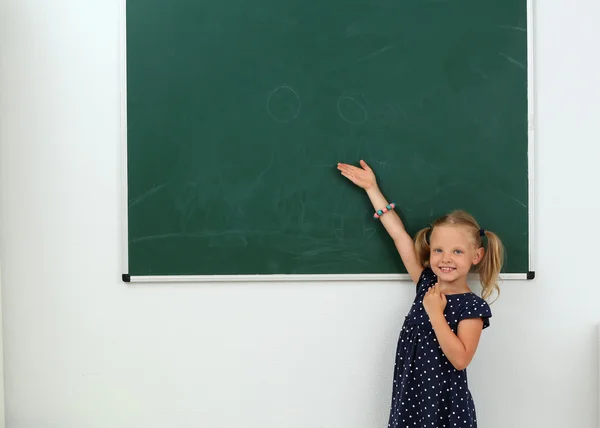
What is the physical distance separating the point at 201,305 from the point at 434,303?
0.81 metres

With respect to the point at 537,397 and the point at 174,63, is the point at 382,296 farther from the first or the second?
the point at 174,63

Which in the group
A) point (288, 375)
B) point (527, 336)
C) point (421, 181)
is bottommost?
point (288, 375)

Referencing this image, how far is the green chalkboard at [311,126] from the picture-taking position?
2041 mm

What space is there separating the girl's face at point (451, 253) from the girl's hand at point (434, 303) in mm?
60

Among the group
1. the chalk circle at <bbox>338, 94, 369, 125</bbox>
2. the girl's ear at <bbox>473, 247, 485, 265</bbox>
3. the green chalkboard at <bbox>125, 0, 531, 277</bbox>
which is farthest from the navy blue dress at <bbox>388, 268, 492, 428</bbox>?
the chalk circle at <bbox>338, 94, 369, 125</bbox>

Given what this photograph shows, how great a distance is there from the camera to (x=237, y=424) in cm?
212

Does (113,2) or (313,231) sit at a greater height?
(113,2)

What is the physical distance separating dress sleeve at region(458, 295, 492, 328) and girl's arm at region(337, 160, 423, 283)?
220 millimetres

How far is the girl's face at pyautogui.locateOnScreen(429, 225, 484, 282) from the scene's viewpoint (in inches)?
74.6

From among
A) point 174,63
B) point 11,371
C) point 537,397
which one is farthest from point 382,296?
point 11,371

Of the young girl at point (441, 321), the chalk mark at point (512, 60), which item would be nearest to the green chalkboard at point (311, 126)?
the chalk mark at point (512, 60)

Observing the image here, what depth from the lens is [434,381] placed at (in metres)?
1.88

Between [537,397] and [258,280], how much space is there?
1113 millimetres

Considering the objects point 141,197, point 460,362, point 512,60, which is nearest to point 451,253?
point 460,362
